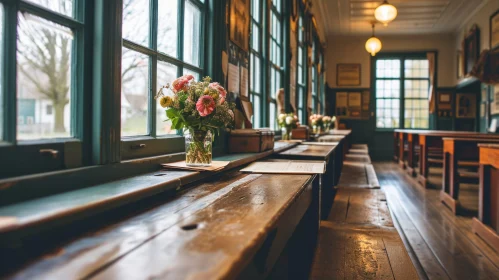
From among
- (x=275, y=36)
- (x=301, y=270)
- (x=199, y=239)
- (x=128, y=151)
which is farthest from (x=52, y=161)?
(x=275, y=36)

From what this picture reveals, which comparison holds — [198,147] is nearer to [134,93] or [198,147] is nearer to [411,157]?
[134,93]

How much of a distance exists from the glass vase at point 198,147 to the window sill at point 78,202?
0.28 meters

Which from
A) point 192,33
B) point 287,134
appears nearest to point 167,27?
point 192,33

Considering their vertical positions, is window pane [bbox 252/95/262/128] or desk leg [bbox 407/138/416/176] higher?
window pane [bbox 252/95/262/128]

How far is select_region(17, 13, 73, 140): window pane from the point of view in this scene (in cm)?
122

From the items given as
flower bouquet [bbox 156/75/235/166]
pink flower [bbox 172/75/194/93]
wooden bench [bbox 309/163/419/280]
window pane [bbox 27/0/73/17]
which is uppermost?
window pane [bbox 27/0/73/17]

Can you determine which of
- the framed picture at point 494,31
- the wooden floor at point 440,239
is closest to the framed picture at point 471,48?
the framed picture at point 494,31

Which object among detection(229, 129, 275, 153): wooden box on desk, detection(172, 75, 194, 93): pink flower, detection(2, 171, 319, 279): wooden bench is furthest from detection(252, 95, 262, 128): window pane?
detection(2, 171, 319, 279): wooden bench

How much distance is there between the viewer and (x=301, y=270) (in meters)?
2.76

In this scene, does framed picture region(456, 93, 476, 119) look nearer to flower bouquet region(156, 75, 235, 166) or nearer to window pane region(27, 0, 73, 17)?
flower bouquet region(156, 75, 235, 166)

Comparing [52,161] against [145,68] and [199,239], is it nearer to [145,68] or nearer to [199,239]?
[199,239]

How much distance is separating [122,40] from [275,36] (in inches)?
158

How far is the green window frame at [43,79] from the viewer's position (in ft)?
3.79

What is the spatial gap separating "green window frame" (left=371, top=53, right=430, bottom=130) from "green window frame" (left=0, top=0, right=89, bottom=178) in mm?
12966
